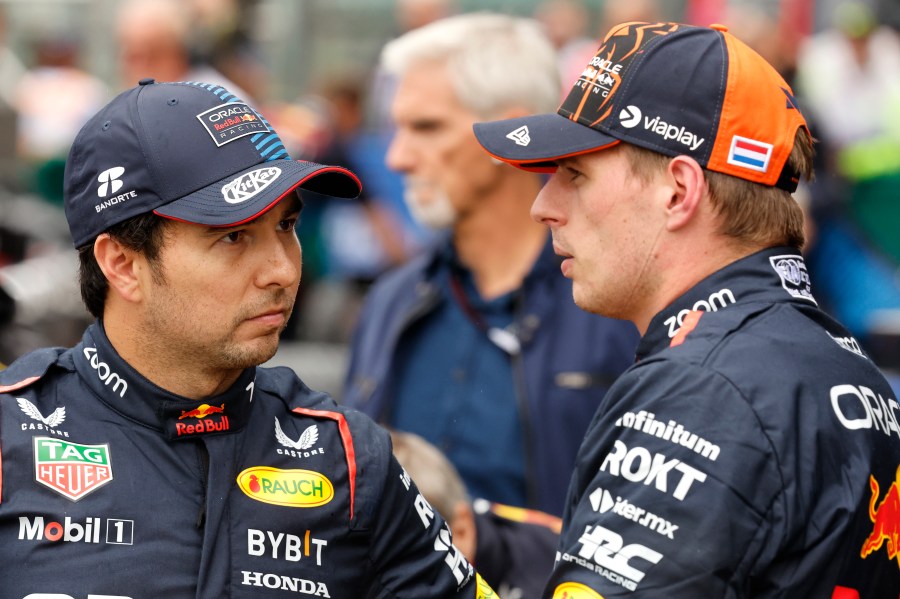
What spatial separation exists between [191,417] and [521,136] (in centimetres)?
95

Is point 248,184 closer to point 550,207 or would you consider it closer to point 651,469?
point 550,207

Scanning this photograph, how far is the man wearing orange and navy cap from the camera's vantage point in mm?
2400

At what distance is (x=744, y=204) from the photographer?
278 centimetres

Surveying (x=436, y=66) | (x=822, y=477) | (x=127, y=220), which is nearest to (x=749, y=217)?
(x=822, y=477)

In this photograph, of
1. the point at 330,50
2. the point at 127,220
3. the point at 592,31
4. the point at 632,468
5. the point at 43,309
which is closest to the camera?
the point at 632,468

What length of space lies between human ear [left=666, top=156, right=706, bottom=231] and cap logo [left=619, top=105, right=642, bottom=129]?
0.11 metres

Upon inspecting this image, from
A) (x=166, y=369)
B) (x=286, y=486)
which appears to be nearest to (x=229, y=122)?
(x=166, y=369)

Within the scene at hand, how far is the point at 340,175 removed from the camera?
2.91 m

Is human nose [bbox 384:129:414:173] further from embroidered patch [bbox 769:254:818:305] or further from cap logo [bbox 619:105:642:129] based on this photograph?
embroidered patch [bbox 769:254:818:305]

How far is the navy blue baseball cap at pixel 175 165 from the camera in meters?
2.71

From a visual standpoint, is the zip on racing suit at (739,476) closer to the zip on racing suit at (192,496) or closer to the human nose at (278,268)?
the zip on racing suit at (192,496)

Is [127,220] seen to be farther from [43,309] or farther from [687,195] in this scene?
[43,309]

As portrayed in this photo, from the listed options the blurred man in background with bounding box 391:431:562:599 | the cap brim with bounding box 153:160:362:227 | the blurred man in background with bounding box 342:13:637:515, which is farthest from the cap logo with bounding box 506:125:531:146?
the blurred man in background with bounding box 342:13:637:515

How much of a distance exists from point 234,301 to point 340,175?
0.37 m
